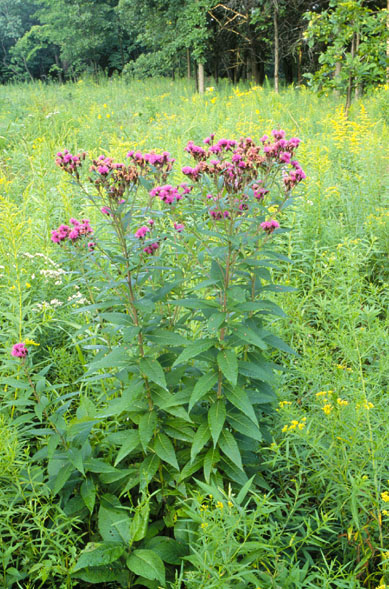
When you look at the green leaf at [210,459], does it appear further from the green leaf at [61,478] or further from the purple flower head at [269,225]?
the purple flower head at [269,225]

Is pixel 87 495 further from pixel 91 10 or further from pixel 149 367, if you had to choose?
pixel 91 10

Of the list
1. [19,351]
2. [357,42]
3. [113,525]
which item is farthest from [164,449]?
[357,42]

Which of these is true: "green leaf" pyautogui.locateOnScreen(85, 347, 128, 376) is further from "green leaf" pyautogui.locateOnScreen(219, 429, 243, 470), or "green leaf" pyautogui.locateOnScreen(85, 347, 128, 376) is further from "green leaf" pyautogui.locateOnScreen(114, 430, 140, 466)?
"green leaf" pyautogui.locateOnScreen(219, 429, 243, 470)

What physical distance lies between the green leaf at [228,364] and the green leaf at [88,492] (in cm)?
86

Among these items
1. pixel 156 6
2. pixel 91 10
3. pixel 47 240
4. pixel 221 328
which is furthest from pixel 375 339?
pixel 91 10

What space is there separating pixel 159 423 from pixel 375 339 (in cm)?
124

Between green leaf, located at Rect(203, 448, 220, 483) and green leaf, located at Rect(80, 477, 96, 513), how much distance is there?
54 cm

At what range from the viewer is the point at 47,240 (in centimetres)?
394

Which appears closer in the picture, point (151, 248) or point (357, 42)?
point (151, 248)

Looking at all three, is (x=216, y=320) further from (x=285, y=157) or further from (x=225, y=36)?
(x=225, y=36)

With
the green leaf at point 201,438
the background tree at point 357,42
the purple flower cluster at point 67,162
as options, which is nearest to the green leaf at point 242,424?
the green leaf at point 201,438

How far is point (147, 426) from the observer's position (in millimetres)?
1960

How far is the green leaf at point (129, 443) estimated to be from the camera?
191 centimetres

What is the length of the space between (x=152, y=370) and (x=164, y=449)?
38 centimetres
